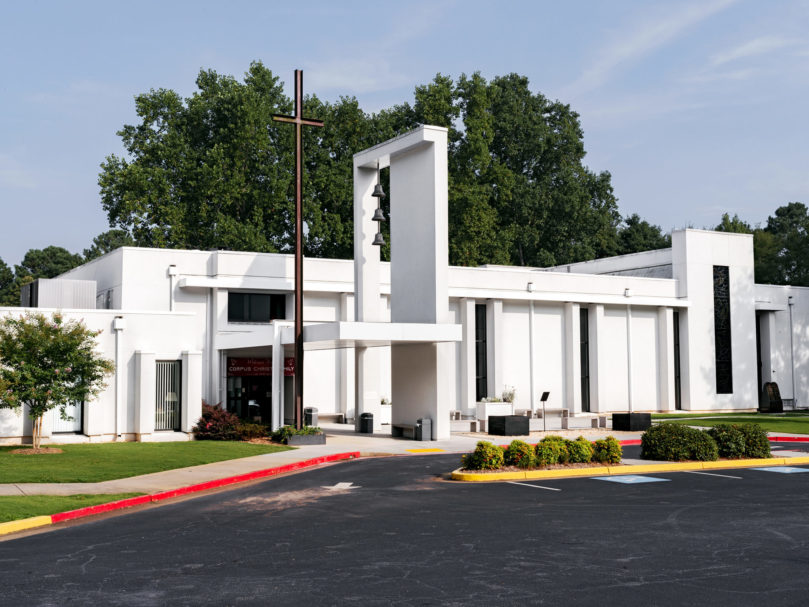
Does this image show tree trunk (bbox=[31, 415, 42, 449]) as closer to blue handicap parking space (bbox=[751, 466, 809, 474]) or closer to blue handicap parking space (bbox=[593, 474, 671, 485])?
blue handicap parking space (bbox=[593, 474, 671, 485])

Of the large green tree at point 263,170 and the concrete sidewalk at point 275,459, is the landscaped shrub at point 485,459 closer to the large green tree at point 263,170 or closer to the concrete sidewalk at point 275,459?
the concrete sidewalk at point 275,459

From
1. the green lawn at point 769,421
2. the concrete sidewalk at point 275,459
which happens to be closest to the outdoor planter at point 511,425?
the concrete sidewalk at point 275,459

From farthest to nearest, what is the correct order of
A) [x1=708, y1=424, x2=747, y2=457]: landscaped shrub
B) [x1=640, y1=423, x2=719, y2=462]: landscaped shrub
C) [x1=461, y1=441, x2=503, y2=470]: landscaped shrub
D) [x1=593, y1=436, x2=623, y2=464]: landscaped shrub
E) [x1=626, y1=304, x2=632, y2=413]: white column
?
[x1=626, y1=304, x2=632, y2=413]: white column, [x1=708, y1=424, x2=747, y2=457]: landscaped shrub, [x1=640, y1=423, x2=719, y2=462]: landscaped shrub, [x1=593, y1=436, x2=623, y2=464]: landscaped shrub, [x1=461, y1=441, x2=503, y2=470]: landscaped shrub

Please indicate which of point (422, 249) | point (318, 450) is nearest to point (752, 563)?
point (318, 450)

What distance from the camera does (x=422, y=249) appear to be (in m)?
29.0

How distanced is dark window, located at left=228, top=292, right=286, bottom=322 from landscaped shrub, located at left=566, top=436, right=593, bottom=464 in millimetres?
19046

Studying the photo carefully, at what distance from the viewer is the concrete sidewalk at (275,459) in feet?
55.5

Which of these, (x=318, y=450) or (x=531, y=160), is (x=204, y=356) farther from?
(x=531, y=160)

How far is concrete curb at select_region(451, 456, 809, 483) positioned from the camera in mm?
18672

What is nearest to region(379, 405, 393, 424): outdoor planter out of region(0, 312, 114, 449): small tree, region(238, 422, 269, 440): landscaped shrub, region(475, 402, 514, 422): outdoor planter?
region(475, 402, 514, 422): outdoor planter

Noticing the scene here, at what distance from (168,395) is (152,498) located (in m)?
14.4

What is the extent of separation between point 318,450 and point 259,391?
12.1 m

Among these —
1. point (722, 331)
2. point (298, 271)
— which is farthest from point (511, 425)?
point (722, 331)

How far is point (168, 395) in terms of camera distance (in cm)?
3009
